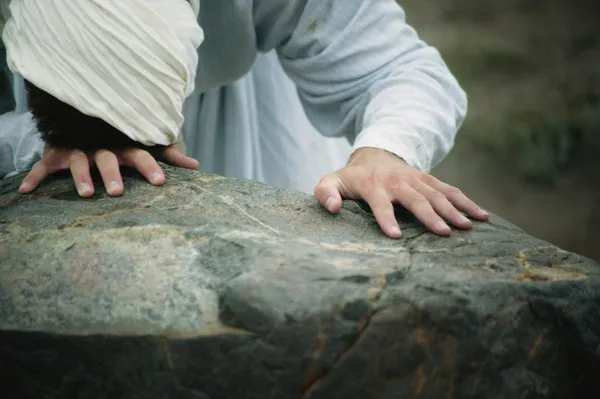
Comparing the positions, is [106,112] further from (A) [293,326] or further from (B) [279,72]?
(B) [279,72]

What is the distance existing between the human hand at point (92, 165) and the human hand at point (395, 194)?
0.21 meters

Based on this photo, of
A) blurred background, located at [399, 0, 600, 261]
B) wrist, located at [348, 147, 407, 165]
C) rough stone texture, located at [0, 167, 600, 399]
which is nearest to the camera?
rough stone texture, located at [0, 167, 600, 399]

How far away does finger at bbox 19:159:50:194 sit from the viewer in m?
0.82

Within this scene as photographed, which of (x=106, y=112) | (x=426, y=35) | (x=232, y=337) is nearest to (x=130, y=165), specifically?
(x=106, y=112)

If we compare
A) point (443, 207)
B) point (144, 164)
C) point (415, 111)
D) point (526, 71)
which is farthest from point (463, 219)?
point (526, 71)

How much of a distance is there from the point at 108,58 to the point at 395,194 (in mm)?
347

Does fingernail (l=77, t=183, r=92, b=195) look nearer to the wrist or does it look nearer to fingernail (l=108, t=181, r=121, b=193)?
fingernail (l=108, t=181, r=121, b=193)

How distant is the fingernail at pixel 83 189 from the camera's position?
776mm

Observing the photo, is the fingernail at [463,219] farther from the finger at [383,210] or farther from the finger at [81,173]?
the finger at [81,173]

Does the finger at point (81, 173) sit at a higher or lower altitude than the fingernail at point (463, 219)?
lower

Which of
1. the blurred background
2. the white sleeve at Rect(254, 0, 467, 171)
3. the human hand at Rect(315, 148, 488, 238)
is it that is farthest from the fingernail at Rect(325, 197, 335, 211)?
the blurred background

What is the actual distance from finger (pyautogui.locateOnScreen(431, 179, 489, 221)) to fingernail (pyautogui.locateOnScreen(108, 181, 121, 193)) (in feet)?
1.18

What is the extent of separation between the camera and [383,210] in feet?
2.52

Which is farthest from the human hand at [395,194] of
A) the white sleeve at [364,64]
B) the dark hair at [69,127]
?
the dark hair at [69,127]
